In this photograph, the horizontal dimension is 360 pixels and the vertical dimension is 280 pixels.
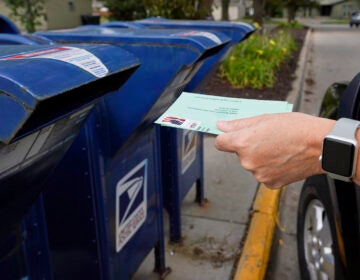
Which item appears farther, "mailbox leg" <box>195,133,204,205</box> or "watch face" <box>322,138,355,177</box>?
"mailbox leg" <box>195,133,204,205</box>

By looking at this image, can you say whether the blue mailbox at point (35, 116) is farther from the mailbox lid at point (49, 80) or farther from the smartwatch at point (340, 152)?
the smartwatch at point (340, 152)

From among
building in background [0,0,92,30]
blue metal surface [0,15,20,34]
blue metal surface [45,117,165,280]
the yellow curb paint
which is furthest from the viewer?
building in background [0,0,92,30]

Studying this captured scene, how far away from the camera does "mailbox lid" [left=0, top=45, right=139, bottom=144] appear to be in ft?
3.53

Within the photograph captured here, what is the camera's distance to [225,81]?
27.0 feet

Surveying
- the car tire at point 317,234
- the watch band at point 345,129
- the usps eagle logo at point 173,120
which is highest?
the usps eagle logo at point 173,120

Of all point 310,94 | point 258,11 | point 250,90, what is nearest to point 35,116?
point 250,90

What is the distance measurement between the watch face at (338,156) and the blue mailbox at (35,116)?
0.74 metres

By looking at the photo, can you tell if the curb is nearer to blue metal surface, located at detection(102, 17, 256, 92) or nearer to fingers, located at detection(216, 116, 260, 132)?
blue metal surface, located at detection(102, 17, 256, 92)

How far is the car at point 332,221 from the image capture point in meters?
2.16

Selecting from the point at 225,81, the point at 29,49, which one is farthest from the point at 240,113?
the point at 225,81

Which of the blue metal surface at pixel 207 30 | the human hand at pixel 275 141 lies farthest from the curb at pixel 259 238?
the human hand at pixel 275 141

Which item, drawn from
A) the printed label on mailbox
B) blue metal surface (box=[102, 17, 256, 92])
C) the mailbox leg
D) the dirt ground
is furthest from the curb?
the dirt ground

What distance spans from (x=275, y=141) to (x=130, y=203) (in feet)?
3.89

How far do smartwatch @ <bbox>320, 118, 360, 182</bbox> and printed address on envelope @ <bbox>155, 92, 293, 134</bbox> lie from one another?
218 millimetres
